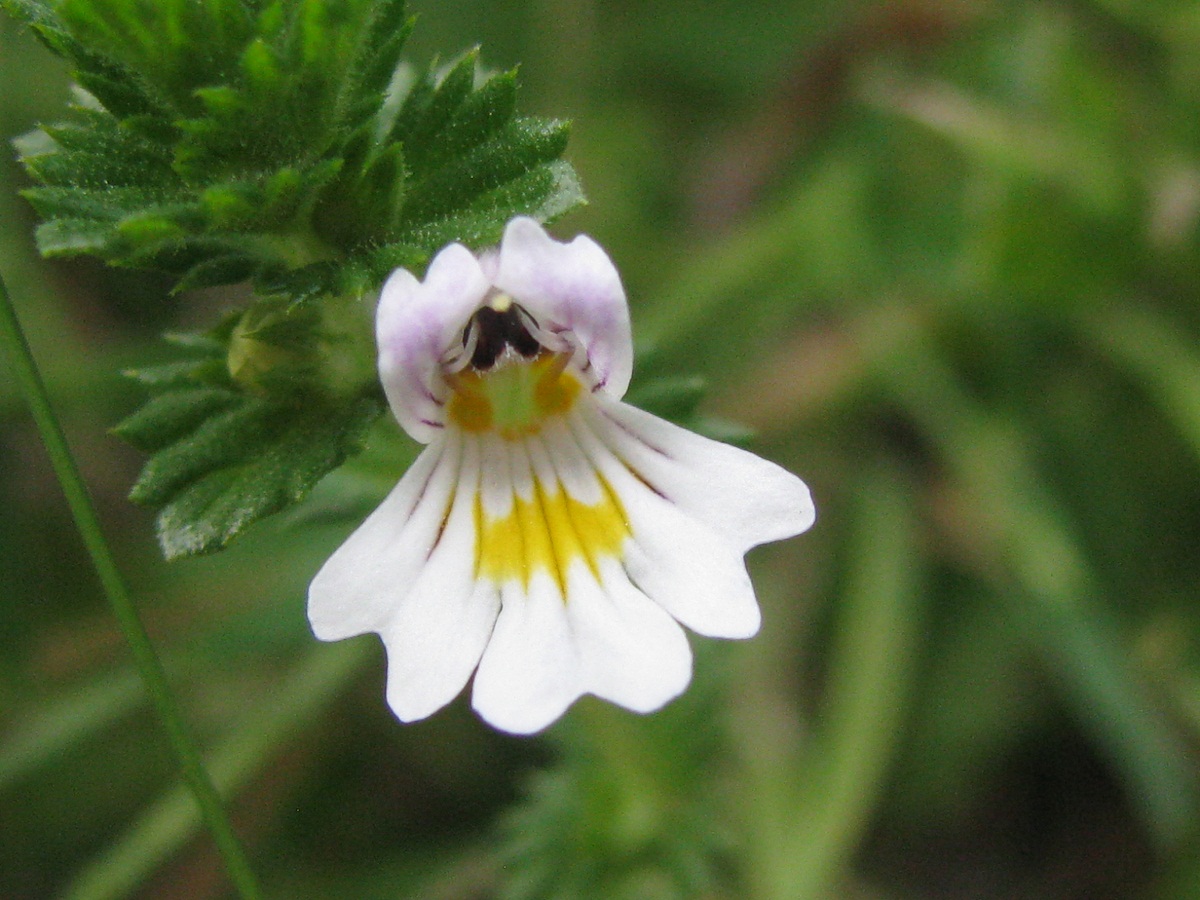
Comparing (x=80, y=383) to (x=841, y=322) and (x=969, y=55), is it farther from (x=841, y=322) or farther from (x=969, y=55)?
(x=969, y=55)

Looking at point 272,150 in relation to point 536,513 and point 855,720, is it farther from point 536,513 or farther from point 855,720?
point 855,720

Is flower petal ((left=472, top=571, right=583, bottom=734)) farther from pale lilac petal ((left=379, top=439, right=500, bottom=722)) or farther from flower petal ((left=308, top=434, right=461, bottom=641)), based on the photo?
flower petal ((left=308, top=434, right=461, bottom=641))

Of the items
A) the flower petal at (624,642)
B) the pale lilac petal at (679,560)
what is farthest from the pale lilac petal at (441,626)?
the pale lilac petal at (679,560)

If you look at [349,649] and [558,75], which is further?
[558,75]

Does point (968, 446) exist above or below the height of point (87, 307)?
below

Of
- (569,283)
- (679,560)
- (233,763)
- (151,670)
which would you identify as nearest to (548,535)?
(679,560)

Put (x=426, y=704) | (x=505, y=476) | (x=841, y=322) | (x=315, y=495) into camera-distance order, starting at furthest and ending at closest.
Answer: (x=841, y=322) → (x=315, y=495) → (x=505, y=476) → (x=426, y=704)

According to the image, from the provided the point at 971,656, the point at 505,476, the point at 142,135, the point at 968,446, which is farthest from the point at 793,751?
the point at 142,135
